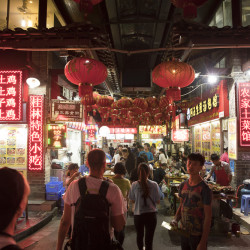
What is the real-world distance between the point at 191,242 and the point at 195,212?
49 centimetres

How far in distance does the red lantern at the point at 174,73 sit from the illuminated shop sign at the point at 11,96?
523 cm

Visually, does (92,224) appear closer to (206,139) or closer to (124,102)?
(124,102)

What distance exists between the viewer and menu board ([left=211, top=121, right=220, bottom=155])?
44.3 feet

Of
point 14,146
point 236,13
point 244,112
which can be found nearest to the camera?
point 236,13

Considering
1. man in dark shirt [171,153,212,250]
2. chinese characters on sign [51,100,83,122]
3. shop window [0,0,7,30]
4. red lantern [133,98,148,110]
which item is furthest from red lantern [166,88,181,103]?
shop window [0,0,7,30]

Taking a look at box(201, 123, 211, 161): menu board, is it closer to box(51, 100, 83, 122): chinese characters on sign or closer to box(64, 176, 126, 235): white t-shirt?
box(51, 100, 83, 122): chinese characters on sign

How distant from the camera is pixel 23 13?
34.5 ft

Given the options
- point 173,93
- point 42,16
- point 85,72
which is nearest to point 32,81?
point 42,16

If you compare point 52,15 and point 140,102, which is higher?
point 52,15

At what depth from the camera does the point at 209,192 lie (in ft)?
11.9

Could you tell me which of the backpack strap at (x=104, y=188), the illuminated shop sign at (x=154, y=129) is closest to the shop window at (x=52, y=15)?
the backpack strap at (x=104, y=188)

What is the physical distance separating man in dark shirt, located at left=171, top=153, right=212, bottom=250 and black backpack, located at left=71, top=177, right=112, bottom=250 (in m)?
1.72

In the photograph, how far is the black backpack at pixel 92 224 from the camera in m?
2.41

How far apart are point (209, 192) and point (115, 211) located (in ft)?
5.72
